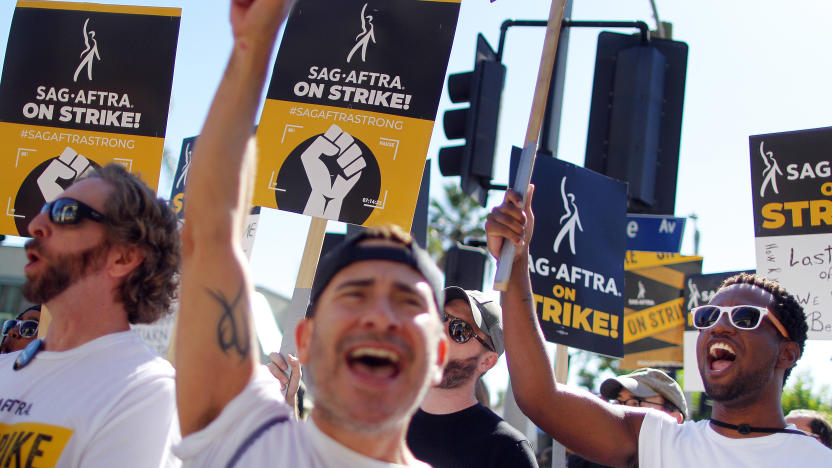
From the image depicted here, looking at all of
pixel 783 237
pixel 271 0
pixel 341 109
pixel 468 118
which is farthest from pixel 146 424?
pixel 468 118

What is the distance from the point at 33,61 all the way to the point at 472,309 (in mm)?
2848

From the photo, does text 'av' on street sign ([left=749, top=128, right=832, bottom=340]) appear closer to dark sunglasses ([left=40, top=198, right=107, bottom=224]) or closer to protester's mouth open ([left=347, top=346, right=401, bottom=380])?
protester's mouth open ([left=347, top=346, right=401, bottom=380])

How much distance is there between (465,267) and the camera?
6.75 m

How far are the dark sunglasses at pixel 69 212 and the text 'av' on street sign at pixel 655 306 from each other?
6093 millimetres

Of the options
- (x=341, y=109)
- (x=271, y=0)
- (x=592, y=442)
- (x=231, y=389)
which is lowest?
(x=592, y=442)

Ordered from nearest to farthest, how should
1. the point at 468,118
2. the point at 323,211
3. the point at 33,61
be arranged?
the point at 323,211, the point at 33,61, the point at 468,118

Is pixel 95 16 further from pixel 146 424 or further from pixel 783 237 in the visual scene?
pixel 783 237

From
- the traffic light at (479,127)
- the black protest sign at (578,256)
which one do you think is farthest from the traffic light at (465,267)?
the black protest sign at (578,256)

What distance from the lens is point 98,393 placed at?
2.20 meters

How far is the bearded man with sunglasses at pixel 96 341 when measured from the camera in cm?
213

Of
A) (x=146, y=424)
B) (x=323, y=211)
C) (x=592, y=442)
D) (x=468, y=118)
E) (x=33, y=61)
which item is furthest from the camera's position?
(x=468, y=118)

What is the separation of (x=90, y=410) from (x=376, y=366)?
0.84m

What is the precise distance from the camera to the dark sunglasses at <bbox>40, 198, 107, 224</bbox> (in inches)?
95.6

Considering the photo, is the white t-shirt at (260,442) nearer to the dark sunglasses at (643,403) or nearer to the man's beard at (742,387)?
the man's beard at (742,387)
